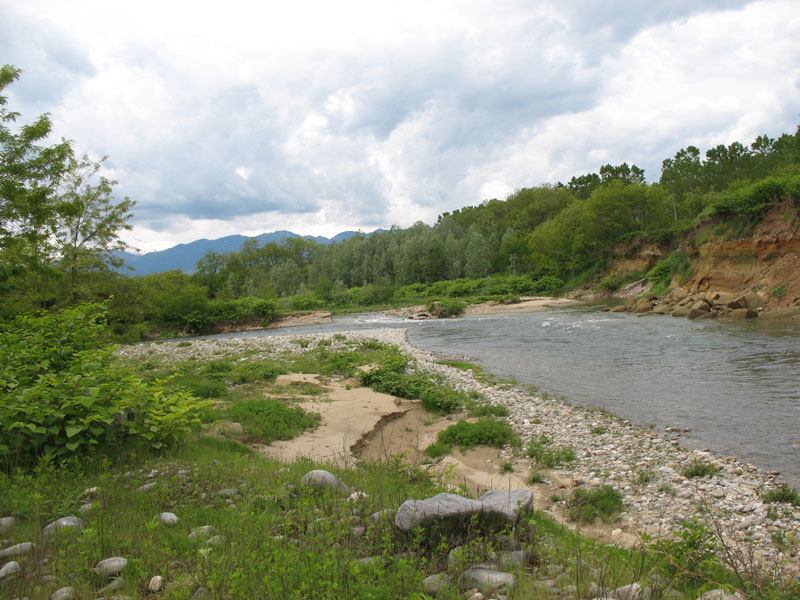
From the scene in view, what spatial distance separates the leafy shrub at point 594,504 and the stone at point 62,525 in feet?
21.7

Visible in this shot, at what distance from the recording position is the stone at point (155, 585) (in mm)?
3779

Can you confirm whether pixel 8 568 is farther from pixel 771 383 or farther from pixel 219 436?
pixel 771 383

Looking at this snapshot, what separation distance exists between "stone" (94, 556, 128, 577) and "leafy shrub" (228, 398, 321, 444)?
6.09 metres

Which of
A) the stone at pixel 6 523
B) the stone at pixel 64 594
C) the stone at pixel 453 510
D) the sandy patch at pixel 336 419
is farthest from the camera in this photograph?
the sandy patch at pixel 336 419

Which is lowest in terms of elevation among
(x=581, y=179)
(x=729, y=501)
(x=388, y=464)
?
(x=729, y=501)

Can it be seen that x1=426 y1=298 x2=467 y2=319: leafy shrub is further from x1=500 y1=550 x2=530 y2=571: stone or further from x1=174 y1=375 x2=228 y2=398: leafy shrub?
x1=500 y1=550 x2=530 y2=571: stone

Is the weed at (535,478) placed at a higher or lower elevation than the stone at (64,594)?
lower

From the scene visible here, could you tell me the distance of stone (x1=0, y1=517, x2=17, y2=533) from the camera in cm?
450

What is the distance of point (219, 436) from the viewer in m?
9.59

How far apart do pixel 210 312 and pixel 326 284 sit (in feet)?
105

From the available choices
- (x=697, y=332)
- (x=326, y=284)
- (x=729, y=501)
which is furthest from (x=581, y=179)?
(x=729, y=501)

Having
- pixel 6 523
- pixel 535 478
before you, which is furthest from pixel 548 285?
pixel 6 523

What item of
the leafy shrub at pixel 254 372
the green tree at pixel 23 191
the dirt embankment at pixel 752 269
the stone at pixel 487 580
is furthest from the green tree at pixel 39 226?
the dirt embankment at pixel 752 269

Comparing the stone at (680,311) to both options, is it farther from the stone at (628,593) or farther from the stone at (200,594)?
the stone at (200,594)
